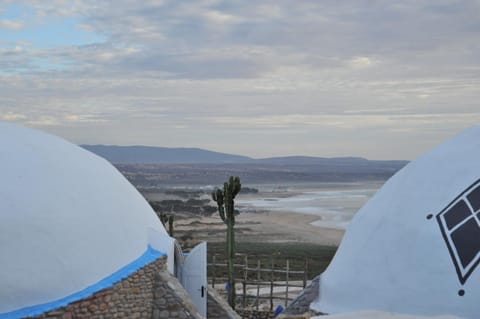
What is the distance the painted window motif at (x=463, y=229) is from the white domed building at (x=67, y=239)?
4944 mm

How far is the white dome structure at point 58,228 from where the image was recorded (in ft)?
32.9

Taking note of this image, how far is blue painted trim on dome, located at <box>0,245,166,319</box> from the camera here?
982 centimetres

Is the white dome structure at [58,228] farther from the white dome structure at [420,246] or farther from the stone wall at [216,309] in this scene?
the white dome structure at [420,246]

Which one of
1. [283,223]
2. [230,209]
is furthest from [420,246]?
[283,223]

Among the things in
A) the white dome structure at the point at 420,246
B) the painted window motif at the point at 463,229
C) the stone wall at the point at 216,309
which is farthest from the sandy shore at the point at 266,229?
the painted window motif at the point at 463,229

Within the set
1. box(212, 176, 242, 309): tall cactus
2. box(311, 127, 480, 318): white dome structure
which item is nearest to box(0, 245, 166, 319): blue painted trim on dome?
box(311, 127, 480, 318): white dome structure

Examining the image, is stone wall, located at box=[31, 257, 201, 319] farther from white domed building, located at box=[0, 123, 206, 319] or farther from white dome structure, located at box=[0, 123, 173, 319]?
white dome structure, located at box=[0, 123, 173, 319]

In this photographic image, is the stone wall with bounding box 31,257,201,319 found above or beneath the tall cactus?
beneath

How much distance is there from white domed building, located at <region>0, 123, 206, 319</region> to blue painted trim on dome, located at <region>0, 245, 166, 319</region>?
0.01 m

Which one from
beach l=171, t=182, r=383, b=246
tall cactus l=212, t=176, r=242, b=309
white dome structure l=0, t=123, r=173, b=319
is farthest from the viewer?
beach l=171, t=182, r=383, b=246

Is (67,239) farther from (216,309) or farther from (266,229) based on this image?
(266,229)

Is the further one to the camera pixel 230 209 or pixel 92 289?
pixel 230 209

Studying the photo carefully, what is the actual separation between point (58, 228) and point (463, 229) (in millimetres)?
5870

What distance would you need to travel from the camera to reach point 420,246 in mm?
9906
